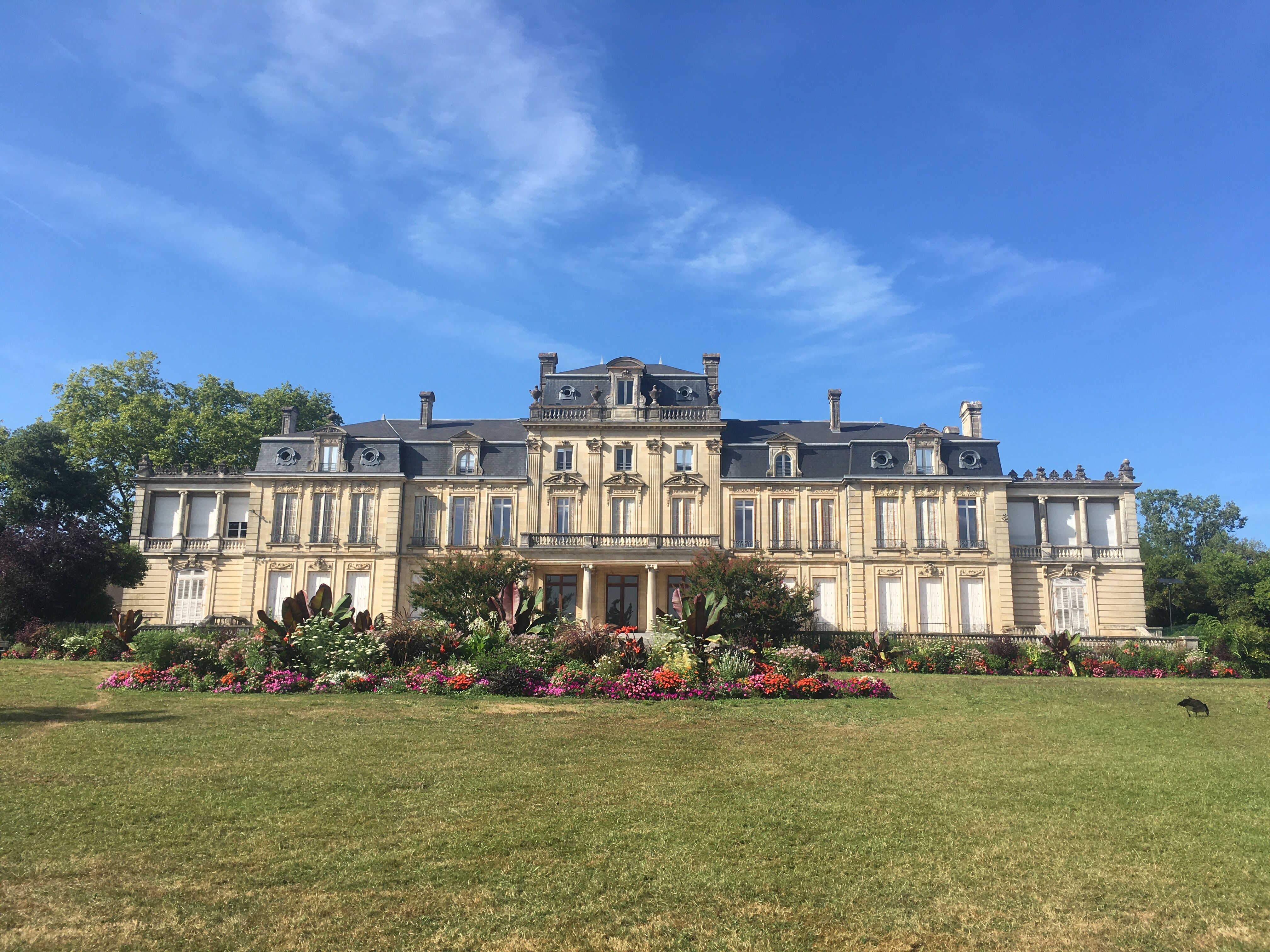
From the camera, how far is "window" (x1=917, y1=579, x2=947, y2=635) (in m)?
36.6

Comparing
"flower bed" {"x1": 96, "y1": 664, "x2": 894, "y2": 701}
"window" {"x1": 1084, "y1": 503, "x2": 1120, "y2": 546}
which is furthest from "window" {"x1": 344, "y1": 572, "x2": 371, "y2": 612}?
"window" {"x1": 1084, "y1": 503, "x2": 1120, "y2": 546}

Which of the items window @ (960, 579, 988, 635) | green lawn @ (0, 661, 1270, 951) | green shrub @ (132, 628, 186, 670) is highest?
window @ (960, 579, 988, 635)

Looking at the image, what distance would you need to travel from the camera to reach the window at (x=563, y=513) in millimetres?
38000

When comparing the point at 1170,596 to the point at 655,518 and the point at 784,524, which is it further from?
the point at 655,518

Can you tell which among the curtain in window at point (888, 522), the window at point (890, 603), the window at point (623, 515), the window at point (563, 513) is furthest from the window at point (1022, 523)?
the window at point (563, 513)

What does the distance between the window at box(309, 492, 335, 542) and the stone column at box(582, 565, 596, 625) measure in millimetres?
11194

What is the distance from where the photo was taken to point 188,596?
3900 cm

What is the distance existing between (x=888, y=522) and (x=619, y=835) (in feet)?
103

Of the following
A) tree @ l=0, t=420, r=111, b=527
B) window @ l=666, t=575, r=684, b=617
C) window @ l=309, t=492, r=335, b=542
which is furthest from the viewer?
tree @ l=0, t=420, r=111, b=527

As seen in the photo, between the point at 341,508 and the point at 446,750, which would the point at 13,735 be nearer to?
the point at 446,750

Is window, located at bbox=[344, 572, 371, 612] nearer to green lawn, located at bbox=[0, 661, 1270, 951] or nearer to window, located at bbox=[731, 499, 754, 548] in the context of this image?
window, located at bbox=[731, 499, 754, 548]

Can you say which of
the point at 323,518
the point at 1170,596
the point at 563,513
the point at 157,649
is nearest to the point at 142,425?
the point at 323,518

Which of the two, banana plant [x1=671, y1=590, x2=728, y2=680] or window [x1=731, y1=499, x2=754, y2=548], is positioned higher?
window [x1=731, y1=499, x2=754, y2=548]

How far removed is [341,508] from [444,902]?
3409 centimetres
